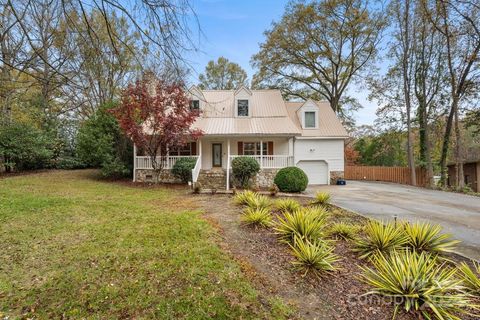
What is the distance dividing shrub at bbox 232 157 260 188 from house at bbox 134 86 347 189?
1158 mm

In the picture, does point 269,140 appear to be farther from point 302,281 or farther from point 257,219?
point 302,281

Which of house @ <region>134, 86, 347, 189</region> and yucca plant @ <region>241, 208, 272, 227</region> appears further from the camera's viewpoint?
house @ <region>134, 86, 347, 189</region>

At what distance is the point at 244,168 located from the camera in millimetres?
13531

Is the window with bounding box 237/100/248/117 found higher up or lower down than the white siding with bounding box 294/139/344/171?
higher up

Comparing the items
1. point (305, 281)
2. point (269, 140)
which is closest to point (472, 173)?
point (269, 140)

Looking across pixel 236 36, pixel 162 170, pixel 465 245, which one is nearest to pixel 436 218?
pixel 465 245

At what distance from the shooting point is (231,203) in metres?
8.26

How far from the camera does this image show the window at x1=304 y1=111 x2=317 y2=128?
58.0ft

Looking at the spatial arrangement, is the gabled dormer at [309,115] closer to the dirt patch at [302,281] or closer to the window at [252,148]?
the window at [252,148]

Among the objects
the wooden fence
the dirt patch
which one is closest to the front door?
the dirt patch

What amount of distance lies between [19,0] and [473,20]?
21.4 metres

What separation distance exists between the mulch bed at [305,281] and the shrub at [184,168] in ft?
28.7

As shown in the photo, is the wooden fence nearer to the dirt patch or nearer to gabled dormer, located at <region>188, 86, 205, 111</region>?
gabled dormer, located at <region>188, 86, 205, 111</region>

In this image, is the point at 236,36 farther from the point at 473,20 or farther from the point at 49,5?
the point at 473,20
